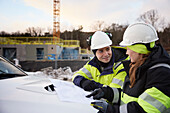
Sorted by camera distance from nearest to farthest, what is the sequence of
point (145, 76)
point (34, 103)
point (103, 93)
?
1. point (145, 76)
2. point (34, 103)
3. point (103, 93)

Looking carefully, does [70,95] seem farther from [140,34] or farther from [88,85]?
[140,34]

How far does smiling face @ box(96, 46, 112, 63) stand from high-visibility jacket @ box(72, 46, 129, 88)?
66 mm

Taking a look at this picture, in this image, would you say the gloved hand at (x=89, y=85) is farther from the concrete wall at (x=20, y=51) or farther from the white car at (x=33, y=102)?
the concrete wall at (x=20, y=51)

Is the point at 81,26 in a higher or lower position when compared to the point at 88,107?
higher

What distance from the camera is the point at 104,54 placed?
2.12 m

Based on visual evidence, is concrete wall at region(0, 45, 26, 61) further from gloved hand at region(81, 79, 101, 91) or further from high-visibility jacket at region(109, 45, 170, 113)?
high-visibility jacket at region(109, 45, 170, 113)

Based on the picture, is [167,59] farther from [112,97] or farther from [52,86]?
[52,86]

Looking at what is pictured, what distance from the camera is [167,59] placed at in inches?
43.6

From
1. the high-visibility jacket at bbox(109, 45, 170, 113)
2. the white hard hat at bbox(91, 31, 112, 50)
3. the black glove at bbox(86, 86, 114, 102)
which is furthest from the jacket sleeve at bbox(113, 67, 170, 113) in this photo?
the white hard hat at bbox(91, 31, 112, 50)

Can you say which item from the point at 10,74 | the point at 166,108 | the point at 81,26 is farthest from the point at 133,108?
the point at 81,26

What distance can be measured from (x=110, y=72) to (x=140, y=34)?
84 cm

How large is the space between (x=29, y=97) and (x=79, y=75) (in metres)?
0.94

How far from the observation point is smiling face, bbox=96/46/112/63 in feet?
6.93

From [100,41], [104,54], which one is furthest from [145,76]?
[100,41]
